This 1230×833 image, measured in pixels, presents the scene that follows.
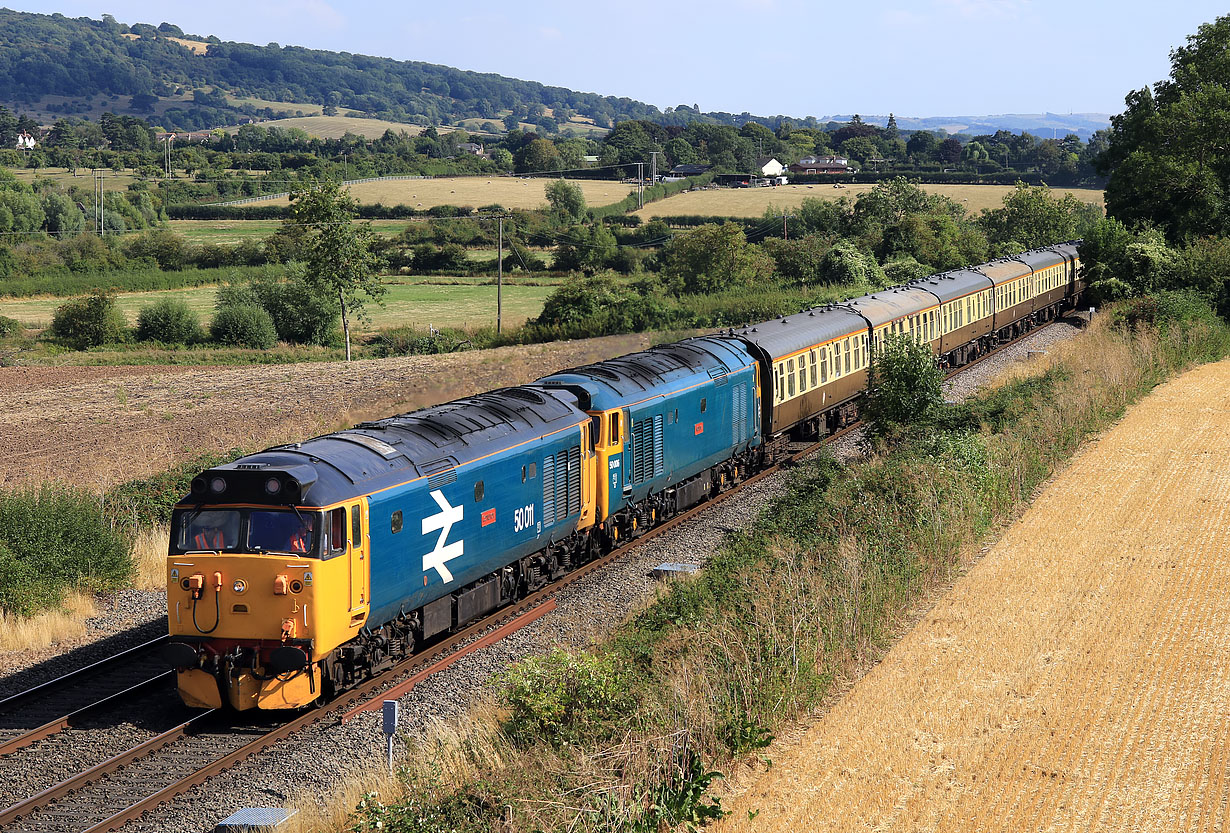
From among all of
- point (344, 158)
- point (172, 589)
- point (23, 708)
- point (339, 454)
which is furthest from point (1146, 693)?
point (344, 158)

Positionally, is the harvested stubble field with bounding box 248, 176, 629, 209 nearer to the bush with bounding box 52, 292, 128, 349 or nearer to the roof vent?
the bush with bounding box 52, 292, 128, 349

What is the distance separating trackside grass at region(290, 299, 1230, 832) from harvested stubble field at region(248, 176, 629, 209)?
4575 inches

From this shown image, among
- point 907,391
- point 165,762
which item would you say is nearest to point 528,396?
point 165,762

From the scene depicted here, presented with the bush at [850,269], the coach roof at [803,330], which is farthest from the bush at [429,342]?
the coach roof at [803,330]

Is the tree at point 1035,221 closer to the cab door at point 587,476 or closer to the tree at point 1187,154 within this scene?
the tree at point 1187,154

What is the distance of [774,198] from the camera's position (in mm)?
144500

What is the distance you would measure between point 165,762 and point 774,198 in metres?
137

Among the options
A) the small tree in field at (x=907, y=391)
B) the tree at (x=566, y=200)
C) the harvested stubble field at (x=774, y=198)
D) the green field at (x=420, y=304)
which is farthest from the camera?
the harvested stubble field at (x=774, y=198)

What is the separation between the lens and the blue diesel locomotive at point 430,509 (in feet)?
48.1

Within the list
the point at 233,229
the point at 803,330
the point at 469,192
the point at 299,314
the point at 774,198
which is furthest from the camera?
the point at 469,192

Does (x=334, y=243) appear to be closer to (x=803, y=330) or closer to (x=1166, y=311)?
(x=803, y=330)

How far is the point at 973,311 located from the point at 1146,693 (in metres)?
34.0

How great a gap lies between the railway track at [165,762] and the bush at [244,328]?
47.8 metres

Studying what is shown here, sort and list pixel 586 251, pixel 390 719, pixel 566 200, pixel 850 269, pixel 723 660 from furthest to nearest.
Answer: pixel 566 200 < pixel 586 251 < pixel 850 269 < pixel 723 660 < pixel 390 719
